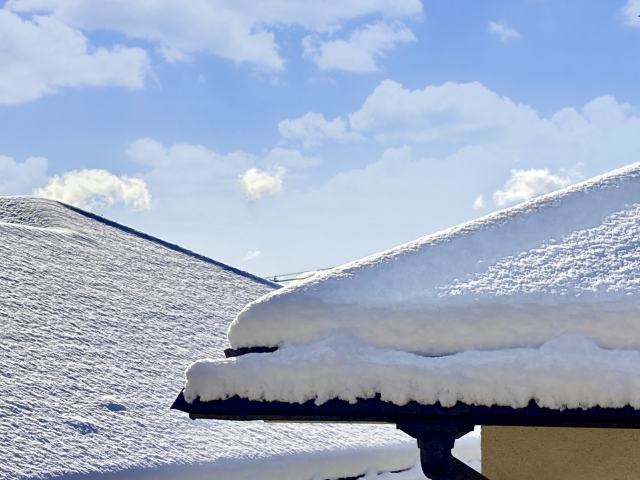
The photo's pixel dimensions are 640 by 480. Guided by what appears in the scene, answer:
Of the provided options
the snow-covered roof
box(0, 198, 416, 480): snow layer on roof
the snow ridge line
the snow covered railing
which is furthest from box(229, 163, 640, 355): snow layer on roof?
the snow ridge line

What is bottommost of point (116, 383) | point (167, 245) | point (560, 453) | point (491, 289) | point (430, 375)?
point (560, 453)

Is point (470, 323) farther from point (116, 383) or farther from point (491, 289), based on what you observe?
point (116, 383)

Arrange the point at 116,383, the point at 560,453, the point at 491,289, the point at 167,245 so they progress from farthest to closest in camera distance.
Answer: the point at 167,245 → the point at 116,383 → the point at 560,453 → the point at 491,289

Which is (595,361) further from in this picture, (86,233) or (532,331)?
(86,233)

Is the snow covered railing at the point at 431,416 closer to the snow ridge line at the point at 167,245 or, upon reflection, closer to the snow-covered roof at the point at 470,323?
the snow-covered roof at the point at 470,323

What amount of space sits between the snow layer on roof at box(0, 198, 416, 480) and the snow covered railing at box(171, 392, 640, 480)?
2.16 m

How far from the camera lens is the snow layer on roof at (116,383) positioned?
498 cm

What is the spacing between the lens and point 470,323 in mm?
2617

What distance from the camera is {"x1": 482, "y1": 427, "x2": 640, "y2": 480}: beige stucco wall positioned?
288 centimetres

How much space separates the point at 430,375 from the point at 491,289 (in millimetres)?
356

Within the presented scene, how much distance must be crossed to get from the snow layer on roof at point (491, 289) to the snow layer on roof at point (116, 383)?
234 cm

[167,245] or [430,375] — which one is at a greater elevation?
[167,245]

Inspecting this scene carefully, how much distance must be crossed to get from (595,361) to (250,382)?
98cm

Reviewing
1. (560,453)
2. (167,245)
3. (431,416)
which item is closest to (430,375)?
(431,416)
